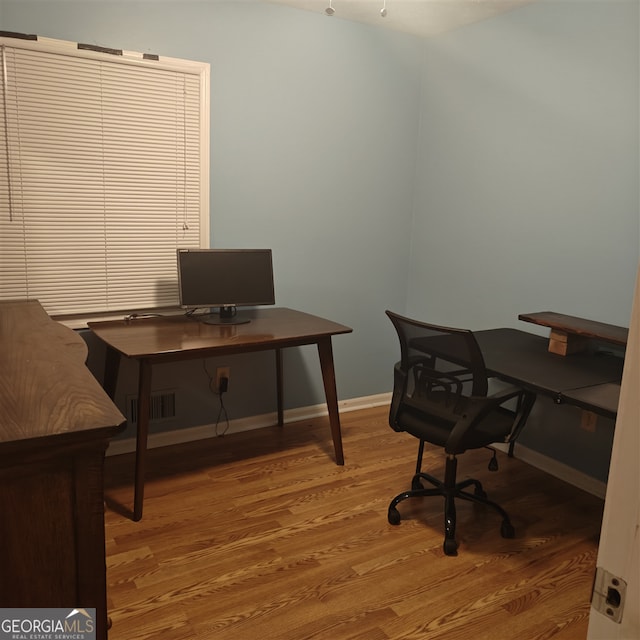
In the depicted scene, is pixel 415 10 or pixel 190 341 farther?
pixel 415 10

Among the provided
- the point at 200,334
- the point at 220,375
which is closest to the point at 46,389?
the point at 200,334

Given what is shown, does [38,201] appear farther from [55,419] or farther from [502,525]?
[502,525]

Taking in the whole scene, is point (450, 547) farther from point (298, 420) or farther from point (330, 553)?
point (298, 420)

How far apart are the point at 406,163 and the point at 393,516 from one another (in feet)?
7.60

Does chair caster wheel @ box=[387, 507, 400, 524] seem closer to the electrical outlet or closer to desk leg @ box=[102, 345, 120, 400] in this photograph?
the electrical outlet

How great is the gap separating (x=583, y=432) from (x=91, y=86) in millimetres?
2943

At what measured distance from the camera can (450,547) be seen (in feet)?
7.39

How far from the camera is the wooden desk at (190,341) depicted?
2.36m

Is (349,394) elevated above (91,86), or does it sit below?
below

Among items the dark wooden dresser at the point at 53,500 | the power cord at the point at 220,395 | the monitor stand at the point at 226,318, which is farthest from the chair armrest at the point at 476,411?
the power cord at the point at 220,395

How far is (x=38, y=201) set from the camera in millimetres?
2586

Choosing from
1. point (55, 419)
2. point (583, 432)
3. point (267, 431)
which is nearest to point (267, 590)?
point (55, 419)

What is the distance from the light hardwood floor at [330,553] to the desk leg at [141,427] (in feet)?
0.30

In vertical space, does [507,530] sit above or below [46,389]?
below
